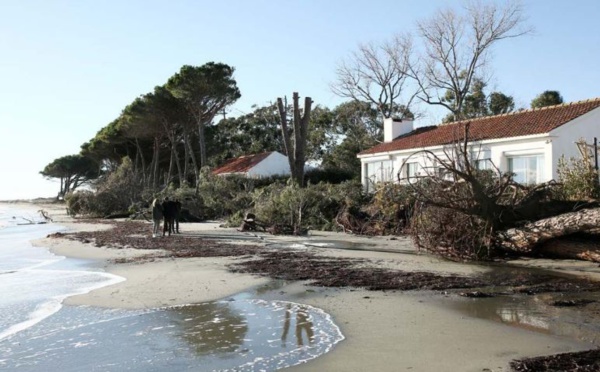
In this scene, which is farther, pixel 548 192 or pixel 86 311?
pixel 548 192

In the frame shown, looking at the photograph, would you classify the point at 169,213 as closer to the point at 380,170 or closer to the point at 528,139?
the point at 380,170

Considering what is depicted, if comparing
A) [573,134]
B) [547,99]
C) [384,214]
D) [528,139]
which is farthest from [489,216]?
[547,99]

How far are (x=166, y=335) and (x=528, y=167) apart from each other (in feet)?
71.2

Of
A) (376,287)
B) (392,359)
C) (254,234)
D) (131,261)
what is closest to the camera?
(392,359)

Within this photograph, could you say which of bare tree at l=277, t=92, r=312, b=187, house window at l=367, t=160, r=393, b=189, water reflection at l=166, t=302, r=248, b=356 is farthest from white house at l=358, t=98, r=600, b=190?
water reflection at l=166, t=302, r=248, b=356

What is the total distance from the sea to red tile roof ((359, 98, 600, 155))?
49.0ft

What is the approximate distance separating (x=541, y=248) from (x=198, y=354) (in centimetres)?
1039

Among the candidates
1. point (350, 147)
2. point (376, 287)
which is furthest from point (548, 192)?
point (350, 147)

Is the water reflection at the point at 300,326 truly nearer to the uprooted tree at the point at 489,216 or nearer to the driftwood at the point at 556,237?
the uprooted tree at the point at 489,216

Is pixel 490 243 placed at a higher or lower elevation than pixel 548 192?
lower

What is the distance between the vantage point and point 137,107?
5000 centimetres

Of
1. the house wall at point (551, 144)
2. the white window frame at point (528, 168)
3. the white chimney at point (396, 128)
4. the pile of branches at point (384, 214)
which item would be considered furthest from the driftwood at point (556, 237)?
the white chimney at point (396, 128)

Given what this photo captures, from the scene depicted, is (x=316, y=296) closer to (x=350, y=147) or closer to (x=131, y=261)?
(x=131, y=261)

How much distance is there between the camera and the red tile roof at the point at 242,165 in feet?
160
